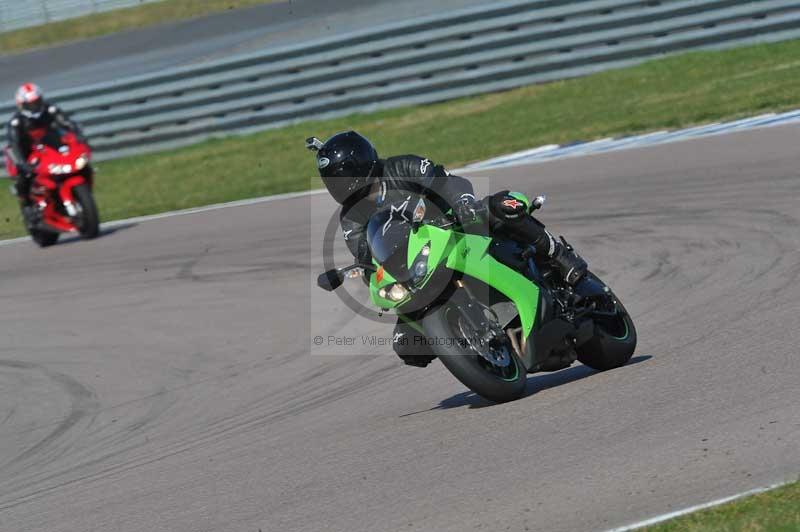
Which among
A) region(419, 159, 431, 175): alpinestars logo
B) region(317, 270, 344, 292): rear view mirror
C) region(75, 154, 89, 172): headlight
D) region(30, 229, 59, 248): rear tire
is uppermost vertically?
region(419, 159, 431, 175): alpinestars logo

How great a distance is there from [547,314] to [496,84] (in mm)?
12347

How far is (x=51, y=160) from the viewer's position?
14.2 metres

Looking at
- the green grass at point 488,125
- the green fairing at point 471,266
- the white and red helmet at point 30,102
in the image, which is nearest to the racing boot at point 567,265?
the green fairing at point 471,266

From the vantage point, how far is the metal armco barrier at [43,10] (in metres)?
26.9

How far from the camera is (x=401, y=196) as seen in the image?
6.33m

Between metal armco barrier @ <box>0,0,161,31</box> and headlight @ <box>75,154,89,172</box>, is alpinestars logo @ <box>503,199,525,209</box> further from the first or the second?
metal armco barrier @ <box>0,0,161,31</box>

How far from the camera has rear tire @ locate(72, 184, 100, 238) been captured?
45.6ft

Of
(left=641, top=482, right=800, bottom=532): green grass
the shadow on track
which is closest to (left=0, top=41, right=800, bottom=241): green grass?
the shadow on track

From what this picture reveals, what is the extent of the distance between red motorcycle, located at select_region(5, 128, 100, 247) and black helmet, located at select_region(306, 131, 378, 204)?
8.18 m

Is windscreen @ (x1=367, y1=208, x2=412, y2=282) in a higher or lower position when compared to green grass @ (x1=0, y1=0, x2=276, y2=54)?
higher

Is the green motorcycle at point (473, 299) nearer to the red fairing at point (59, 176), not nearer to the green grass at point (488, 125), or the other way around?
the red fairing at point (59, 176)

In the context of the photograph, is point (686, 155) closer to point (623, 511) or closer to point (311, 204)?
point (311, 204)

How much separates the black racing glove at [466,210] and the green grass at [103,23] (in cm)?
2147

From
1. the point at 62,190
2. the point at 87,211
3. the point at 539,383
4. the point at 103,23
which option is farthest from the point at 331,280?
the point at 103,23
